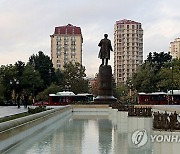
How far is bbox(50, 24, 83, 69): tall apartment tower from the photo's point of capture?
126438 millimetres

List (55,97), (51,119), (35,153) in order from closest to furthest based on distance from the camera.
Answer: (35,153) < (51,119) < (55,97)

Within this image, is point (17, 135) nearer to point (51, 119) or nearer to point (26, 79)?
point (51, 119)

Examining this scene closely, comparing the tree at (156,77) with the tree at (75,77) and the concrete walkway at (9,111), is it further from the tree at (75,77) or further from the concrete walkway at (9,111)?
the concrete walkway at (9,111)

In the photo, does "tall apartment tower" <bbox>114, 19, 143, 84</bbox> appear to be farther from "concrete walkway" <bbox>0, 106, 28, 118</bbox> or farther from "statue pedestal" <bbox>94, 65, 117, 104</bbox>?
"concrete walkway" <bbox>0, 106, 28, 118</bbox>

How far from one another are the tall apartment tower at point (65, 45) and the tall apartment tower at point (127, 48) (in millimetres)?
19932

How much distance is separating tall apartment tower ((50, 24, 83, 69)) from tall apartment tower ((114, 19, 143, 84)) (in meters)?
19.9

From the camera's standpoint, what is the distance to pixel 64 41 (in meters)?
127

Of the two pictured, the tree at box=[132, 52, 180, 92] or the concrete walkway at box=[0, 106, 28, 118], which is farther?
the tree at box=[132, 52, 180, 92]

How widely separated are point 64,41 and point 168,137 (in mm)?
120795

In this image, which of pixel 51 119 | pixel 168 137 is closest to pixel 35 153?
pixel 168 137

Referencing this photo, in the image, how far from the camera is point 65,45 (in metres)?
127

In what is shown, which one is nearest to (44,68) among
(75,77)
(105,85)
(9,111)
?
(75,77)

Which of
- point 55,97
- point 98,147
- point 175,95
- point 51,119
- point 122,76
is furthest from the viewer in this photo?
point 122,76

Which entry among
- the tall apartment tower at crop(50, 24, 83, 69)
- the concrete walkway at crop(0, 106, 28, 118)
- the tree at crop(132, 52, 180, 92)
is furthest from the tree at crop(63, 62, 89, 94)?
the tall apartment tower at crop(50, 24, 83, 69)
